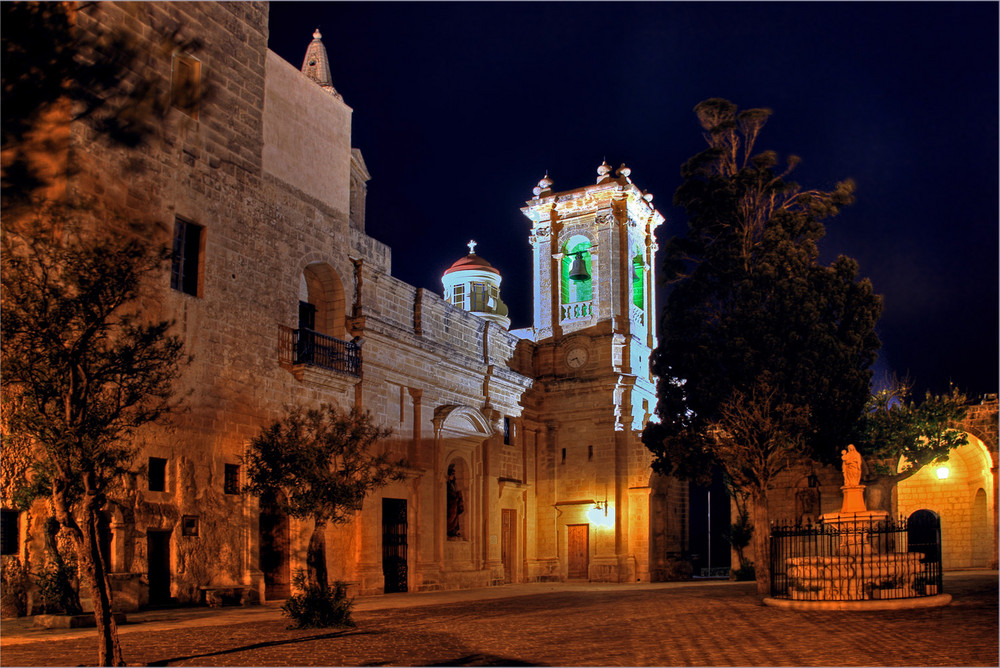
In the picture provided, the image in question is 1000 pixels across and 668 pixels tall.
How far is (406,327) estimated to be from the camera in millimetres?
24141

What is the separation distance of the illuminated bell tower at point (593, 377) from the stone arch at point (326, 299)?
980 cm

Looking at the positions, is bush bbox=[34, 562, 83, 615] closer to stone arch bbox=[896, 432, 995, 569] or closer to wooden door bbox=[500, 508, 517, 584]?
wooden door bbox=[500, 508, 517, 584]

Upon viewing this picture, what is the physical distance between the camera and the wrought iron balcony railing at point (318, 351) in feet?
64.6

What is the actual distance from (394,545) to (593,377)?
9653 millimetres

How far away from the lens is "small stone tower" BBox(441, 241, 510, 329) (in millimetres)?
37781

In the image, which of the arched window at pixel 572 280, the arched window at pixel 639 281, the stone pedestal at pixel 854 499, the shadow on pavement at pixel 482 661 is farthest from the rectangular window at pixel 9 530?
the arched window at pixel 639 281

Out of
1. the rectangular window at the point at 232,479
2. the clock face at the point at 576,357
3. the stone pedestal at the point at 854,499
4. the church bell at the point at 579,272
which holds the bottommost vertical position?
the stone pedestal at the point at 854,499

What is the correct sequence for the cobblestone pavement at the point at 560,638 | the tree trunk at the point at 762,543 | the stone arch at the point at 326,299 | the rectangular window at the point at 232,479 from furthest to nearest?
1. the stone arch at the point at 326,299
2. the tree trunk at the point at 762,543
3. the rectangular window at the point at 232,479
4. the cobblestone pavement at the point at 560,638

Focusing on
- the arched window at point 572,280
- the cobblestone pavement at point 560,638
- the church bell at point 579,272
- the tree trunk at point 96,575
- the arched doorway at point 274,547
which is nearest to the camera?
the tree trunk at point 96,575

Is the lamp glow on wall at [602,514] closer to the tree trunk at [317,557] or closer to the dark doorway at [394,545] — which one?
the dark doorway at [394,545]

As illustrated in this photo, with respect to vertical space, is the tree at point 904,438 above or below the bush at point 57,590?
above

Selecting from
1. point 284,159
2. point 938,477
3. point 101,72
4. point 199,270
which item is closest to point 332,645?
point 101,72

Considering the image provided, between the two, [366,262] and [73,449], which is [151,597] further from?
[366,262]

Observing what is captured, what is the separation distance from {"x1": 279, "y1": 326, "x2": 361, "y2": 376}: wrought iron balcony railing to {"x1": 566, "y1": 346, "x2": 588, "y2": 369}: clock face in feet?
35.1
